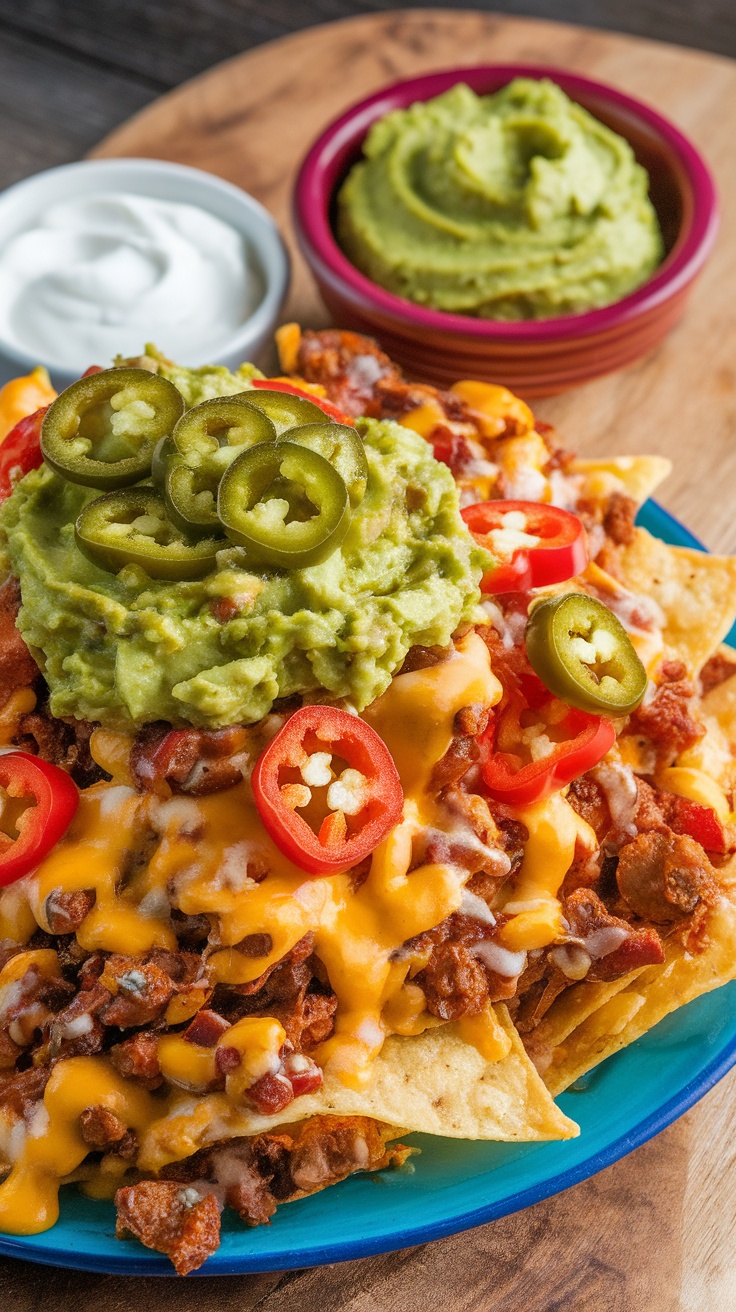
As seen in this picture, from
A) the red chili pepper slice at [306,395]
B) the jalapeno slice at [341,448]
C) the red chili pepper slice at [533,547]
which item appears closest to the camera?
the jalapeno slice at [341,448]

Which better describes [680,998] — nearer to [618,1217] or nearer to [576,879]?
[576,879]

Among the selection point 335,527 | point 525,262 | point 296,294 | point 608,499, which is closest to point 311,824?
point 335,527

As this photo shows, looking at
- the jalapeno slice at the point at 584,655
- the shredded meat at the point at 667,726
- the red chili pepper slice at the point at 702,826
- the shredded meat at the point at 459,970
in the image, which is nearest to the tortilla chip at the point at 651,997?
the red chili pepper slice at the point at 702,826

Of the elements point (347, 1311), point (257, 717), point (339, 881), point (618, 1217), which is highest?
point (257, 717)

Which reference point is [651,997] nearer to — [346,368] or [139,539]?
[139,539]

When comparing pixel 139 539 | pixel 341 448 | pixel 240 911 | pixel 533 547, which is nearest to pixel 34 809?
pixel 240 911

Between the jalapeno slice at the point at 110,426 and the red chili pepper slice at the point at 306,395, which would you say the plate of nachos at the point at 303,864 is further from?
the red chili pepper slice at the point at 306,395
